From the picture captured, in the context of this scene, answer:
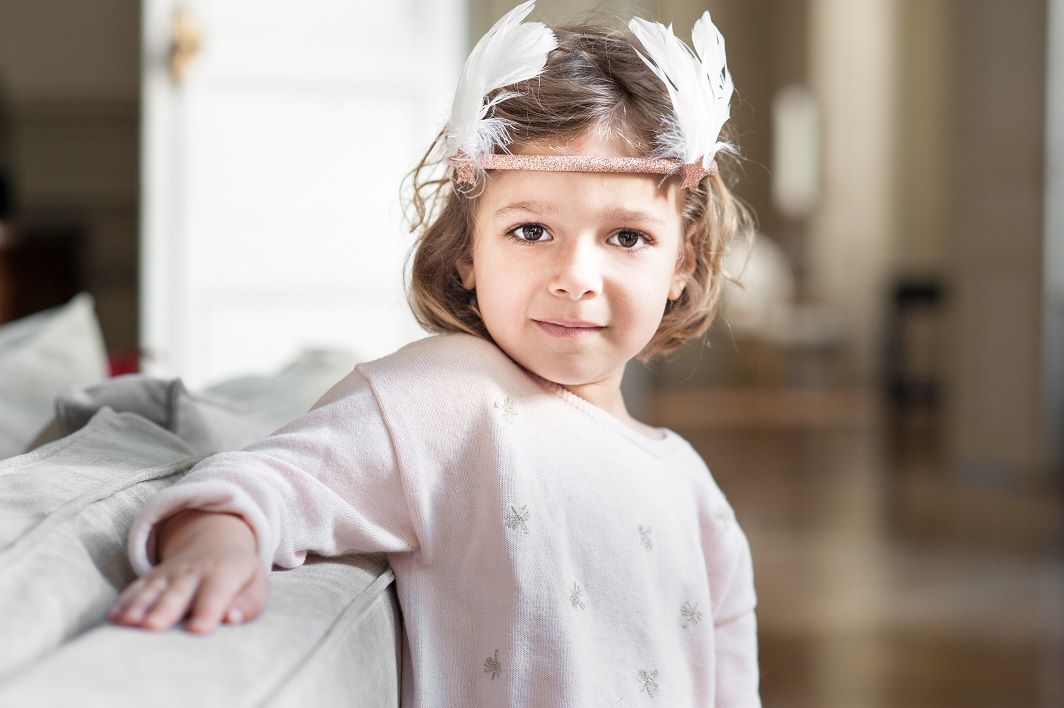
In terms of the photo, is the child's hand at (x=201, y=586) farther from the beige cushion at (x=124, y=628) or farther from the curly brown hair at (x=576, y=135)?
the curly brown hair at (x=576, y=135)

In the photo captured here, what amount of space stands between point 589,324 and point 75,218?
14.4 ft

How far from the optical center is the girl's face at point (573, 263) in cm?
83

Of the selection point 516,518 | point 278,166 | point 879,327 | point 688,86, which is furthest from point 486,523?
point 879,327

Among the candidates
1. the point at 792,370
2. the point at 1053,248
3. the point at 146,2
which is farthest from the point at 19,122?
the point at 792,370

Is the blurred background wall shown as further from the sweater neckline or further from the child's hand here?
the child's hand

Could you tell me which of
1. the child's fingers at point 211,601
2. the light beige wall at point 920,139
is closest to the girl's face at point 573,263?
the child's fingers at point 211,601

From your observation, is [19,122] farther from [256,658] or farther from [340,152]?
[256,658]

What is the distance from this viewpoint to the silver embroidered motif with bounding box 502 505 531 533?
0.78 m

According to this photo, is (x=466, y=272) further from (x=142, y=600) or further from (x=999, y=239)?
(x=999, y=239)

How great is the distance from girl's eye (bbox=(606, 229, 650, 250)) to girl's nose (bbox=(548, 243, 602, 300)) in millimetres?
31

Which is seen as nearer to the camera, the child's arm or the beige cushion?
the beige cushion

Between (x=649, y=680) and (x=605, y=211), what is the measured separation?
0.34 meters

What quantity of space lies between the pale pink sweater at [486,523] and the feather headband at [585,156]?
0.48 ft

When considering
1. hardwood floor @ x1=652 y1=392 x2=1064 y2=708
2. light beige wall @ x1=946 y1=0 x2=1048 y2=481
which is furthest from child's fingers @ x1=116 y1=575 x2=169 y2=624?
light beige wall @ x1=946 y1=0 x2=1048 y2=481
